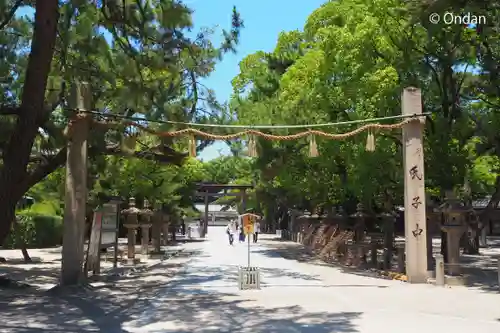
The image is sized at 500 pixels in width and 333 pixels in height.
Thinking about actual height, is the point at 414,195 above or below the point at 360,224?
above

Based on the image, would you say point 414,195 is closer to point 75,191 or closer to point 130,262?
point 75,191

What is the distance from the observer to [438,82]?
1817 cm

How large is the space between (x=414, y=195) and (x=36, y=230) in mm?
22357

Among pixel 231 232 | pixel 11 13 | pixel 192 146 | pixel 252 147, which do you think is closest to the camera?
pixel 11 13

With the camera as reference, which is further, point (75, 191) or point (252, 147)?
point (252, 147)

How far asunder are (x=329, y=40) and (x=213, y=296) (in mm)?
9652

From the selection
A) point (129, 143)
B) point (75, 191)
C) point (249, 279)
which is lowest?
point (249, 279)

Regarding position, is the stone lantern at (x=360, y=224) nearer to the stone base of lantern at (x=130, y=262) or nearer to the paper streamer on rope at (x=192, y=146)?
the paper streamer on rope at (x=192, y=146)

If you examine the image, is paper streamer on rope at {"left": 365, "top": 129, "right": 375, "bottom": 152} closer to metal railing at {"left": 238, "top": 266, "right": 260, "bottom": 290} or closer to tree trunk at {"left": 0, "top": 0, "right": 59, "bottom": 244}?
metal railing at {"left": 238, "top": 266, "right": 260, "bottom": 290}

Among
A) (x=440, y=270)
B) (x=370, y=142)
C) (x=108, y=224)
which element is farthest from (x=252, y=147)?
→ (x=440, y=270)

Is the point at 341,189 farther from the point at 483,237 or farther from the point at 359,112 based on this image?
the point at 483,237

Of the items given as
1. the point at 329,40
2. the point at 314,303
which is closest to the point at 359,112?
the point at 329,40

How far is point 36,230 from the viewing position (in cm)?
2902

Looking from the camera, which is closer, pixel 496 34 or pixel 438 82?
pixel 496 34
